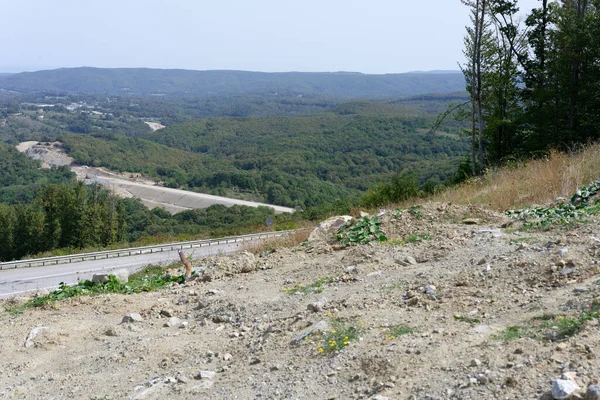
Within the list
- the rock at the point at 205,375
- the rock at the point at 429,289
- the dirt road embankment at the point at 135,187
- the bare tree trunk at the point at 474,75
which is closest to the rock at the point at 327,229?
the rock at the point at 429,289

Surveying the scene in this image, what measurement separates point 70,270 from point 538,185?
14.9 meters

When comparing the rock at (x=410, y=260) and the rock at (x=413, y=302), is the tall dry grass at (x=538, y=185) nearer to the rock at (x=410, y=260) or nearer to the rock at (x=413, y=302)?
the rock at (x=410, y=260)

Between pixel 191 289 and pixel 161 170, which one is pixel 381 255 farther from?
pixel 161 170

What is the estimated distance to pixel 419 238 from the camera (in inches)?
289

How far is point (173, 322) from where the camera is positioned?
5.73 metres

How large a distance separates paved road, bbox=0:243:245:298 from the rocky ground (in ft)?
25.8

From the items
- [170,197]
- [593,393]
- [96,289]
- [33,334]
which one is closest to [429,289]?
[593,393]

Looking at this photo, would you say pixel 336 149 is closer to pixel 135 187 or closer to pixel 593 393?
pixel 135 187

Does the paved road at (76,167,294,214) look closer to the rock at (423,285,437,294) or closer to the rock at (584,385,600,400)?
the rock at (423,285,437,294)

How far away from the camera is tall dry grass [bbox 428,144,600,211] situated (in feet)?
28.2

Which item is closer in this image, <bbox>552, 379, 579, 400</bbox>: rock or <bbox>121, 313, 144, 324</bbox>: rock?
<bbox>552, 379, 579, 400</bbox>: rock

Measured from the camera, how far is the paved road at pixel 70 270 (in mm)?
15102

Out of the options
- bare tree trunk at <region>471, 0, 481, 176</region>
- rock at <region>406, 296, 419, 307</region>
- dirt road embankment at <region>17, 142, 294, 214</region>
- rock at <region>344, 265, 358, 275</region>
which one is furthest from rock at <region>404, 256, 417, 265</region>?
dirt road embankment at <region>17, 142, 294, 214</region>

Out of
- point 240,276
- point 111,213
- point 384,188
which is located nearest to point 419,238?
point 240,276
